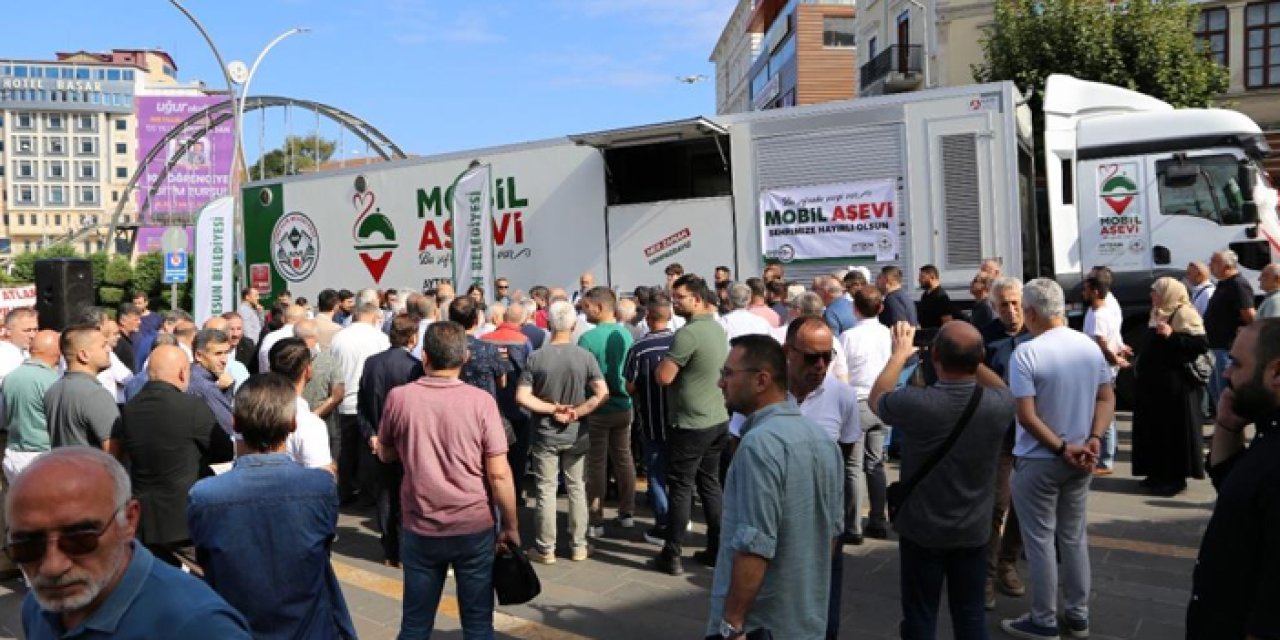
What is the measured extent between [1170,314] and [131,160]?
189 m

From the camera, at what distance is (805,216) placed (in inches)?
442

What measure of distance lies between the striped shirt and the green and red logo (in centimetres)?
723

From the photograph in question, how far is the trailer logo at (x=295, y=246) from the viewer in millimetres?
15680

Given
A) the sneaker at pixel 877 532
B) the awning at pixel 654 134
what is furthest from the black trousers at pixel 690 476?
the awning at pixel 654 134

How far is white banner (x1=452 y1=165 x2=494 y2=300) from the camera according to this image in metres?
12.9

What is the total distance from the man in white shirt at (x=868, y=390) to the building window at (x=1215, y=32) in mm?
26872

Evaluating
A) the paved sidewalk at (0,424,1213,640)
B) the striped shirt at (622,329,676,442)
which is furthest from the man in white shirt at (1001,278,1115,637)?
the striped shirt at (622,329,676,442)

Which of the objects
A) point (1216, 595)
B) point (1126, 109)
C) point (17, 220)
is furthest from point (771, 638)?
point (17, 220)

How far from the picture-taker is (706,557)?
6.19 metres

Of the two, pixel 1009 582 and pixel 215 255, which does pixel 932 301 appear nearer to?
pixel 1009 582

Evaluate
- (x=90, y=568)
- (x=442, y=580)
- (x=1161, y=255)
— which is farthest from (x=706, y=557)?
(x=1161, y=255)

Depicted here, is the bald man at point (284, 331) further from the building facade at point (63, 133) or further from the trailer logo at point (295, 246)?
the building facade at point (63, 133)

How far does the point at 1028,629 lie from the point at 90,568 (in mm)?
4325

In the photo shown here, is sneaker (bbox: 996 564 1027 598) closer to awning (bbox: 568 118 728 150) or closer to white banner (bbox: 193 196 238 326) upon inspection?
awning (bbox: 568 118 728 150)
